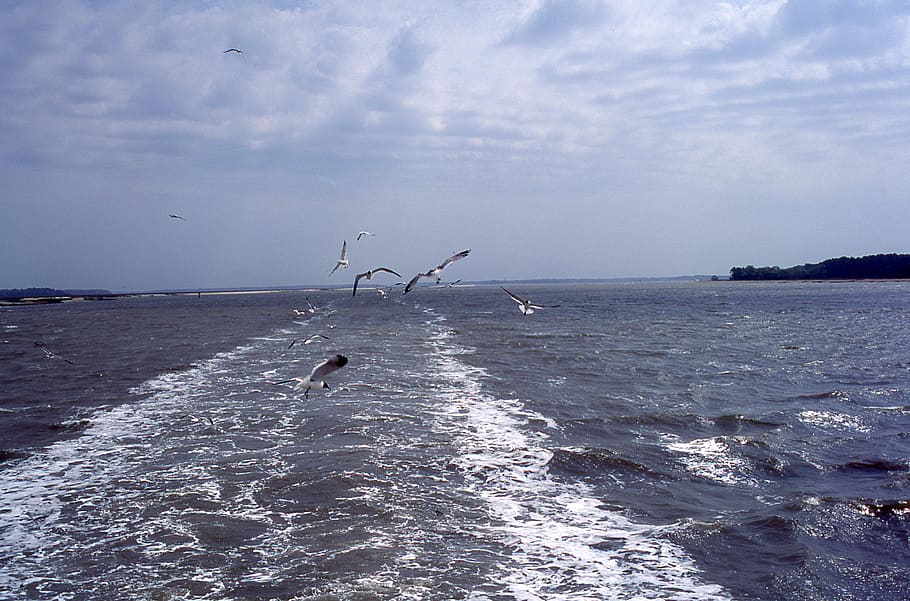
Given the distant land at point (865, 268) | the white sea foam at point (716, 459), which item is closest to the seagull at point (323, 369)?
the white sea foam at point (716, 459)

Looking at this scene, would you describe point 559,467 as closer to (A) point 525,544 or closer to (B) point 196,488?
(A) point 525,544

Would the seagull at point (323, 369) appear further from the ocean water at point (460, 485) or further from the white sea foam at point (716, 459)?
the white sea foam at point (716, 459)

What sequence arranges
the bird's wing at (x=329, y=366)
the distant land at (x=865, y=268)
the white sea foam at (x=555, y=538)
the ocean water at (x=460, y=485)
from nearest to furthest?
the white sea foam at (x=555, y=538)
the ocean water at (x=460, y=485)
the bird's wing at (x=329, y=366)
the distant land at (x=865, y=268)

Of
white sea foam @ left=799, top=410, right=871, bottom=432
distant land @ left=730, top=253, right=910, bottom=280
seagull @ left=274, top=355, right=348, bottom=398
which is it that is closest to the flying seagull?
seagull @ left=274, top=355, right=348, bottom=398

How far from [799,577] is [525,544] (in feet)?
10.6

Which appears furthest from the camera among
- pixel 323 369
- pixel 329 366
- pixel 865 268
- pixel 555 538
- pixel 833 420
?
pixel 865 268

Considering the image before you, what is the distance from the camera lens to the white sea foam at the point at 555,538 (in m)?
7.21

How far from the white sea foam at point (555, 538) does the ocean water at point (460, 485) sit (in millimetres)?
34

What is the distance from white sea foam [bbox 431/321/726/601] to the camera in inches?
284

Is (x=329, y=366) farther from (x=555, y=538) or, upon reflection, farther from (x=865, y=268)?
(x=865, y=268)

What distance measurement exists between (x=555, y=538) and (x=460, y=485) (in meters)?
2.41

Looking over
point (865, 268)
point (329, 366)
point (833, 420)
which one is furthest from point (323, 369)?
point (865, 268)

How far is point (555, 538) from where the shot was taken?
859cm

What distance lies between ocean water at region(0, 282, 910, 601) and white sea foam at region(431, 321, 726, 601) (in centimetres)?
3
